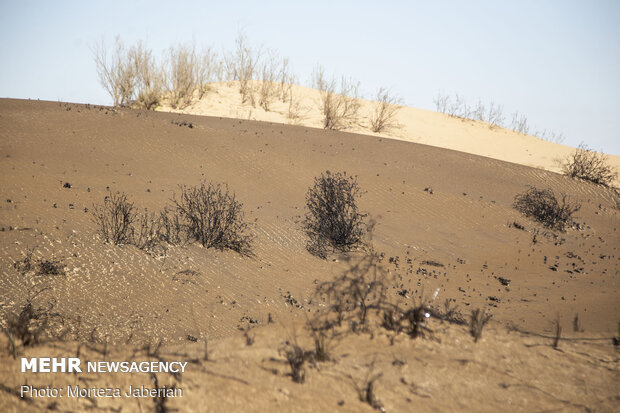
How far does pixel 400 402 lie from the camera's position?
3.06 metres

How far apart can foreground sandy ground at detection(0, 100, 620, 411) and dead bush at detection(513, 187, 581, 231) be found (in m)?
0.32

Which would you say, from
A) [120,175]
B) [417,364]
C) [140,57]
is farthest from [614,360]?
[140,57]

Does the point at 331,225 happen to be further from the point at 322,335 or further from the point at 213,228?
the point at 322,335

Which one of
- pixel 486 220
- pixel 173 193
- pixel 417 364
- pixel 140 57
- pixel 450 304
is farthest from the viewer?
pixel 140 57

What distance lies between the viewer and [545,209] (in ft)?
36.6

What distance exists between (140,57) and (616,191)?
18.9 meters

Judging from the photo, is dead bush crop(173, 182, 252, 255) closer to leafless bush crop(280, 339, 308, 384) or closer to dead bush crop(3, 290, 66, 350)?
dead bush crop(3, 290, 66, 350)

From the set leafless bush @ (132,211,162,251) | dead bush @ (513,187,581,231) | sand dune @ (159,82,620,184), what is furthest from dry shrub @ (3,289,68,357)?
sand dune @ (159,82,620,184)

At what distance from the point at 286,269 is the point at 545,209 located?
7245 millimetres

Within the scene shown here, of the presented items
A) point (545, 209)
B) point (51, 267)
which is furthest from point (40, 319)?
point (545, 209)

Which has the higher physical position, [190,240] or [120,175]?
[120,175]

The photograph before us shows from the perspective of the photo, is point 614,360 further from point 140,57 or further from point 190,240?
point 140,57

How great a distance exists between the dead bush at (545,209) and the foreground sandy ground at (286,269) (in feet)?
1.04

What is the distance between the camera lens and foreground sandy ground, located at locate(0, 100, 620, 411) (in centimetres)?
327
